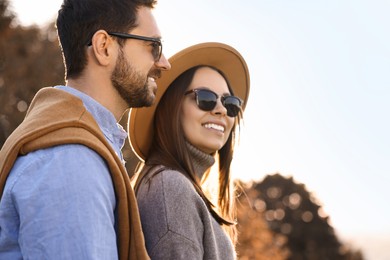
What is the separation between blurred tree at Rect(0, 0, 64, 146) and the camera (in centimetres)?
2528

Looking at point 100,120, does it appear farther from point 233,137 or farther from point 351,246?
point 351,246

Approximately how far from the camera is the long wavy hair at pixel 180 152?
11.2 feet

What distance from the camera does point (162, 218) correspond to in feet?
9.89

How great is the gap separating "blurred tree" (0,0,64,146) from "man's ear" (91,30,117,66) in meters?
22.0

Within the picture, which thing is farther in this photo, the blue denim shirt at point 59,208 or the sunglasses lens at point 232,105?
the sunglasses lens at point 232,105

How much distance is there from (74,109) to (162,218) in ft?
2.52

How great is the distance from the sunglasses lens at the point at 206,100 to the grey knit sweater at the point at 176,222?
20.5 inches

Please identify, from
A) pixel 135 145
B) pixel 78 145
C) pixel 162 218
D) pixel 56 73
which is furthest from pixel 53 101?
pixel 56 73

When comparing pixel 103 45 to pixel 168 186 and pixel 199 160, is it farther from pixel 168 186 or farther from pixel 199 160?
pixel 199 160

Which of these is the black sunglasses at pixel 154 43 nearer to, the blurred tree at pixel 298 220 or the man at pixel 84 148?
the man at pixel 84 148

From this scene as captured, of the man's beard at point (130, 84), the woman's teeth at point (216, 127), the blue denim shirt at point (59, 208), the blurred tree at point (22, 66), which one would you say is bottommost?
the blue denim shirt at point (59, 208)

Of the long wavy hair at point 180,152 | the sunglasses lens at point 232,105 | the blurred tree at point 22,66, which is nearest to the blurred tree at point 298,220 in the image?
the blurred tree at point 22,66

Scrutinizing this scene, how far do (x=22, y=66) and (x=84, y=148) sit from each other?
991 inches

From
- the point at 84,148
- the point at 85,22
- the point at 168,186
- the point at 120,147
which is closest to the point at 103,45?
the point at 85,22
